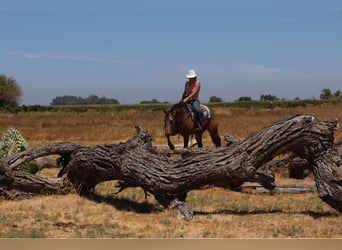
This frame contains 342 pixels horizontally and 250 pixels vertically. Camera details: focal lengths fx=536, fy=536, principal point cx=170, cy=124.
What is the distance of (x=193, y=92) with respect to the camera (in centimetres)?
1372

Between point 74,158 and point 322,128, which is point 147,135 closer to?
point 74,158

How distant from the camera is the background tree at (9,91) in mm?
84300

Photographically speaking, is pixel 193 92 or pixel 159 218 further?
pixel 193 92

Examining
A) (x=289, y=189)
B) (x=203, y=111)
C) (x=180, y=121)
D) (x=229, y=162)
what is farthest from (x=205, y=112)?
(x=229, y=162)

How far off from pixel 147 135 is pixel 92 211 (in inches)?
55.6

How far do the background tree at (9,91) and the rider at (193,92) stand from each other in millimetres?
74234

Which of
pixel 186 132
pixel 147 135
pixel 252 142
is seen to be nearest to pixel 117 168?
pixel 147 135

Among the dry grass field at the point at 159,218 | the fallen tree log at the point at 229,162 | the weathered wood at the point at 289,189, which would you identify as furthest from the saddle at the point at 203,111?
the fallen tree log at the point at 229,162

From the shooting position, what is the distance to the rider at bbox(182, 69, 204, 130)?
13.5 m

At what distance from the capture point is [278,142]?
7.36 metres

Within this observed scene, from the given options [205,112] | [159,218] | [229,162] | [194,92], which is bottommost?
[159,218]

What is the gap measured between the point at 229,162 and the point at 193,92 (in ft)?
21.2

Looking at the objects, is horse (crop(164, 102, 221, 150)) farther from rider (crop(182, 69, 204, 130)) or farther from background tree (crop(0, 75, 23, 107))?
background tree (crop(0, 75, 23, 107))

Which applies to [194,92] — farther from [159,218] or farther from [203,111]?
[159,218]
